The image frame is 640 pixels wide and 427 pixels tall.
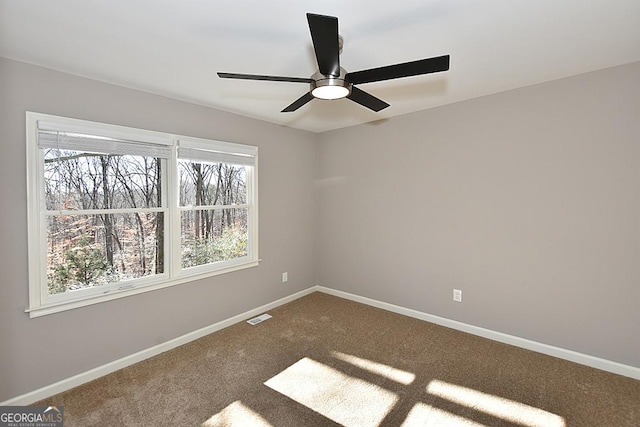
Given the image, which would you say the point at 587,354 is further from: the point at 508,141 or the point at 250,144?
the point at 250,144

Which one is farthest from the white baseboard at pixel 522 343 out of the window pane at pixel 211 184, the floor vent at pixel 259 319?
the window pane at pixel 211 184

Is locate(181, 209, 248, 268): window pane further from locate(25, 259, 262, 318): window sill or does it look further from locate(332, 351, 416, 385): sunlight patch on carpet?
locate(332, 351, 416, 385): sunlight patch on carpet

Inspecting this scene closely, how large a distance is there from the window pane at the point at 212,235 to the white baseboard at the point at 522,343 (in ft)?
6.06

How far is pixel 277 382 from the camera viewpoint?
7.73ft

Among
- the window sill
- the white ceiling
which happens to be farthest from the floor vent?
the white ceiling

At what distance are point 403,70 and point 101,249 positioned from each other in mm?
2694

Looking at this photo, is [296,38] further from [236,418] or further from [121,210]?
[236,418]

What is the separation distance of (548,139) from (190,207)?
11.3ft

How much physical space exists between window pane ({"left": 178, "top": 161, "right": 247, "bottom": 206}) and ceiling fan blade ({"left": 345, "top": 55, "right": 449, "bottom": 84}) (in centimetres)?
207

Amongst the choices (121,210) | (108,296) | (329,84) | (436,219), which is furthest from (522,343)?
(121,210)

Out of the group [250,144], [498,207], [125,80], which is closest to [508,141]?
[498,207]

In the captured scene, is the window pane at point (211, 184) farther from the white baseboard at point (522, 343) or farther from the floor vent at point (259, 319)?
the white baseboard at point (522, 343)

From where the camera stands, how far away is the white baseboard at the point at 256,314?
2.21 metres

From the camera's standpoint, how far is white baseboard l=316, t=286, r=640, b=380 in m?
2.40
